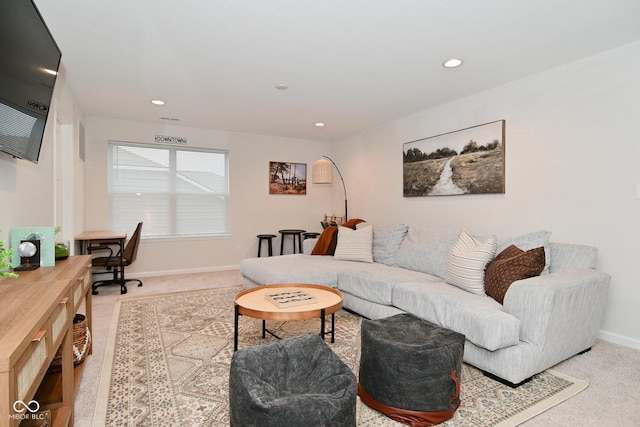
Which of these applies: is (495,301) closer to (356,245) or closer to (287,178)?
(356,245)

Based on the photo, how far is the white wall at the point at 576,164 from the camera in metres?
2.71

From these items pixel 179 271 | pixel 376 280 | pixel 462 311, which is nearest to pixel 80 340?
pixel 376 280

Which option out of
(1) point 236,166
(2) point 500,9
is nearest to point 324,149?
(1) point 236,166

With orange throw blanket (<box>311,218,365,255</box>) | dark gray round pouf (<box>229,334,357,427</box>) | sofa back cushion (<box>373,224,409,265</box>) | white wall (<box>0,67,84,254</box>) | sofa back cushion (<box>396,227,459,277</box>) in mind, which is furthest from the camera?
orange throw blanket (<box>311,218,365,255</box>)

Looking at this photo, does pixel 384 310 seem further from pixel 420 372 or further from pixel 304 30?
pixel 304 30

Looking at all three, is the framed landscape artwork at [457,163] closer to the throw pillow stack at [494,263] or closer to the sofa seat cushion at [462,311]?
the throw pillow stack at [494,263]

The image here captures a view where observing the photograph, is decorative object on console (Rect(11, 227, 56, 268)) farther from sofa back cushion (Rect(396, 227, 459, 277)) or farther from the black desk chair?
sofa back cushion (Rect(396, 227, 459, 277))

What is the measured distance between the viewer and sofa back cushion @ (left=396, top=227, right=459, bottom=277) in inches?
130

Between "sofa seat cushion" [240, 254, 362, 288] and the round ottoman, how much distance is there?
1.63 meters

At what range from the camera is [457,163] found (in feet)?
13.3

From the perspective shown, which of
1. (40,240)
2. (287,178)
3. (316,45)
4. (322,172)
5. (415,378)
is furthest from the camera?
(287,178)

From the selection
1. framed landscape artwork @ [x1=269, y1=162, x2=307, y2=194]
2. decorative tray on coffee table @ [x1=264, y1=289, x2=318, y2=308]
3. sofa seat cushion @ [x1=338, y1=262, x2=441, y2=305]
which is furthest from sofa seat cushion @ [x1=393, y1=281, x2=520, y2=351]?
framed landscape artwork @ [x1=269, y1=162, x2=307, y2=194]

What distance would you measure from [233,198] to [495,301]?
15.0 ft

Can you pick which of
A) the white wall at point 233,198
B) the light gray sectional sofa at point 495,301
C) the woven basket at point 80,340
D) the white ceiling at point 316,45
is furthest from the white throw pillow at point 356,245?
the woven basket at point 80,340
